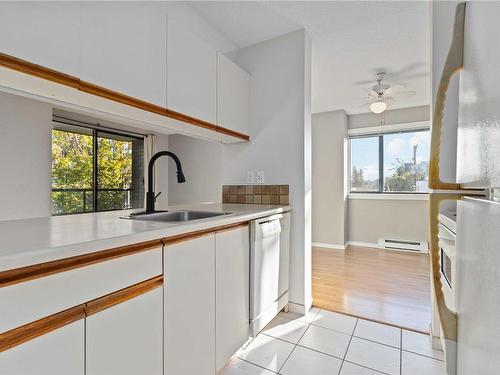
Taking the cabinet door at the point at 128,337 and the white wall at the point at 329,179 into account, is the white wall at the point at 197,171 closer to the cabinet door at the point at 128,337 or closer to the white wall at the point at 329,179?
the white wall at the point at 329,179

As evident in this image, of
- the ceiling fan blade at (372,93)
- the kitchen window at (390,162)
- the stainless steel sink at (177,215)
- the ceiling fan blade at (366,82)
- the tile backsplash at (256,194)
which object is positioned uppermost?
Result: the ceiling fan blade at (366,82)

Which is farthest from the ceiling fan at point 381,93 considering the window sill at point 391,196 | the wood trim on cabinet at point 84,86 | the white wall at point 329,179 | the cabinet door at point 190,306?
the cabinet door at point 190,306

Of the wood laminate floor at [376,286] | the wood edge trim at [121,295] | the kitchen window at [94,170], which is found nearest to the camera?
the wood edge trim at [121,295]

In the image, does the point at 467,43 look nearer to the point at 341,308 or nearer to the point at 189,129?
the point at 189,129

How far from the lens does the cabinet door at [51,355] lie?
643mm

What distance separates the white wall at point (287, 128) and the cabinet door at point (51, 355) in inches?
68.1

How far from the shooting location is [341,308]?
7.43 feet

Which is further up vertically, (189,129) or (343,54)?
(343,54)

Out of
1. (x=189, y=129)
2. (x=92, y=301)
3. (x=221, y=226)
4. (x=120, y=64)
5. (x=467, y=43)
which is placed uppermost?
(x=120, y=64)

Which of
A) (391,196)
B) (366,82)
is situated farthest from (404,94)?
(391,196)

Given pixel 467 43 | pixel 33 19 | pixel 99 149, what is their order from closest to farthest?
pixel 467 43
pixel 33 19
pixel 99 149

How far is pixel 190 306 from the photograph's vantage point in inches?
46.4

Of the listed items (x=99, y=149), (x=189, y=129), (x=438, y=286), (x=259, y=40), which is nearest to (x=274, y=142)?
(x=189, y=129)

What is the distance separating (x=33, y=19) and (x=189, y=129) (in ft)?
3.46
